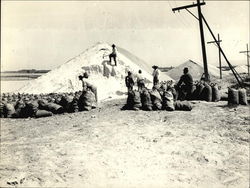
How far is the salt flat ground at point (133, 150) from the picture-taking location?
19.6ft

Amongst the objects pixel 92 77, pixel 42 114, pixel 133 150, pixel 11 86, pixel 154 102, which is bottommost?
pixel 133 150

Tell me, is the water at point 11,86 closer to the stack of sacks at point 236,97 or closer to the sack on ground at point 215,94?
the sack on ground at point 215,94

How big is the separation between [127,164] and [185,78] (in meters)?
5.30

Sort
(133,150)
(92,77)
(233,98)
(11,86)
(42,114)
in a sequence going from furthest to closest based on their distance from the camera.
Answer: (11,86)
(92,77)
(42,114)
(233,98)
(133,150)

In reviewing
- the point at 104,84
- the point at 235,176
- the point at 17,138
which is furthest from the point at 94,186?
the point at 104,84

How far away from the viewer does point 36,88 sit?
2119 centimetres

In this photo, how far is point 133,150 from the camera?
23.2 feet

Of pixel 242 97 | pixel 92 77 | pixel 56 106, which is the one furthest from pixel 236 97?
pixel 92 77

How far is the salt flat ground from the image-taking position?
597 centimetres

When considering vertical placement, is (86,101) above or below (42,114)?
above

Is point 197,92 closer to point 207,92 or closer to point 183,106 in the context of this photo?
point 207,92

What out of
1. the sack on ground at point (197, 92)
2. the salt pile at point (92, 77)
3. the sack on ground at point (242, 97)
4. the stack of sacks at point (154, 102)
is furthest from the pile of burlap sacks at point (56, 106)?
the salt pile at point (92, 77)

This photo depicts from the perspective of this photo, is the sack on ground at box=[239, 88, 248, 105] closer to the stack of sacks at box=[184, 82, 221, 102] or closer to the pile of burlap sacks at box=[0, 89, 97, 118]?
the stack of sacks at box=[184, 82, 221, 102]

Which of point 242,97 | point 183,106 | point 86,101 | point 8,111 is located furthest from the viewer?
point 8,111
